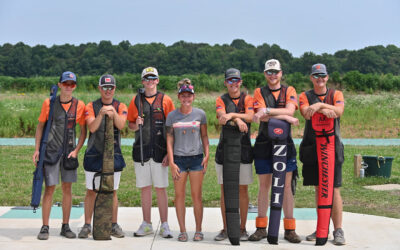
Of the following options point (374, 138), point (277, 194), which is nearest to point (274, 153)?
point (277, 194)

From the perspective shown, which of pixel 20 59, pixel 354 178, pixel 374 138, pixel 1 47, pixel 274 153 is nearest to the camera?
pixel 274 153

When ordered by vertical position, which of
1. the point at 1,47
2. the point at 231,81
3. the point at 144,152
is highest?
the point at 1,47

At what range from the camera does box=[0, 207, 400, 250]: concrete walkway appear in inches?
244

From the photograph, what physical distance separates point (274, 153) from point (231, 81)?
0.97m

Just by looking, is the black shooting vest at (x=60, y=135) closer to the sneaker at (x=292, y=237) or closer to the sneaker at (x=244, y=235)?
the sneaker at (x=244, y=235)

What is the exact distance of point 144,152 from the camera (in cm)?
654

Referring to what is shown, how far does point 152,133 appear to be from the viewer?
21.5ft

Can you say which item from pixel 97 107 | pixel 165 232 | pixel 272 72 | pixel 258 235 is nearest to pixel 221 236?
pixel 258 235

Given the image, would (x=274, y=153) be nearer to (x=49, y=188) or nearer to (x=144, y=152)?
(x=144, y=152)

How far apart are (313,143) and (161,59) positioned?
64302mm

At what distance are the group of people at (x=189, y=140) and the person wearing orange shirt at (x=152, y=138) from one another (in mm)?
12

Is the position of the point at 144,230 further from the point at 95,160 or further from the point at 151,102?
the point at 151,102

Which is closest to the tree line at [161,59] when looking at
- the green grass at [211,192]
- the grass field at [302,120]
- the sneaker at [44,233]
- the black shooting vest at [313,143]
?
the grass field at [302,120]

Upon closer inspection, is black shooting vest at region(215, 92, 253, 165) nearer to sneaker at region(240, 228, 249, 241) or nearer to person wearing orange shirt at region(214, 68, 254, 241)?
person wearing orange shirt at region(214, 68, 254, 241)
